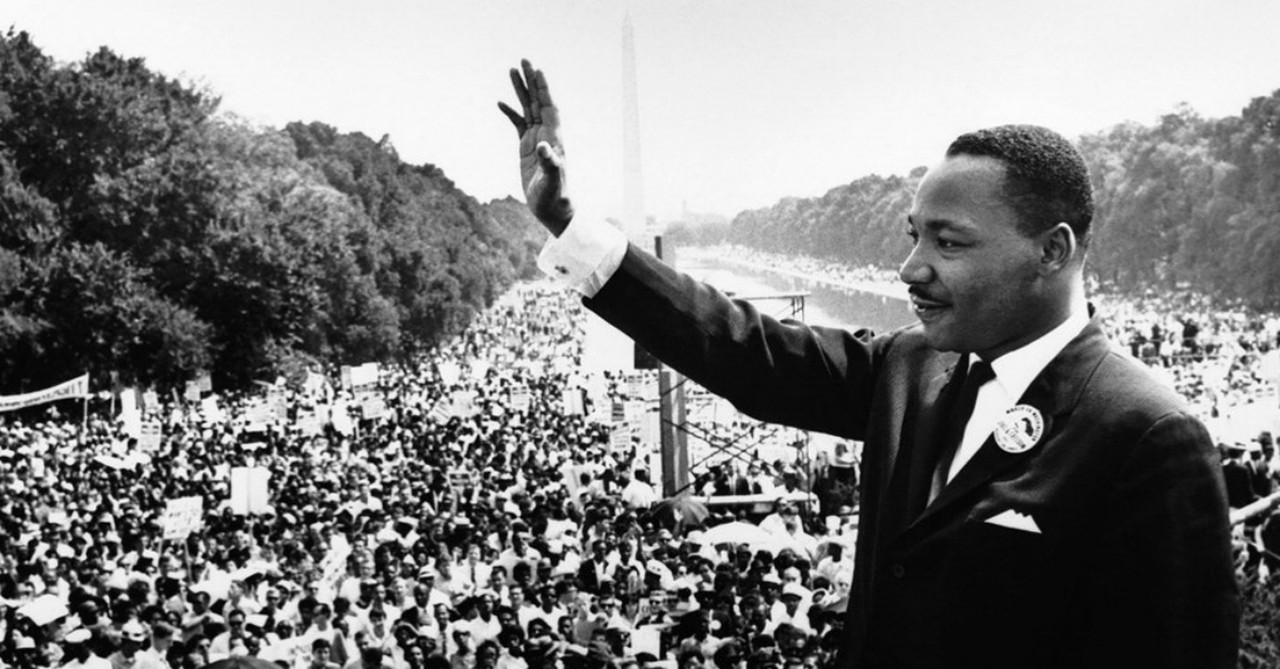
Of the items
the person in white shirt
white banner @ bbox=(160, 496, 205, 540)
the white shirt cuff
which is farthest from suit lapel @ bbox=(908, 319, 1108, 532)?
the person in white shirt

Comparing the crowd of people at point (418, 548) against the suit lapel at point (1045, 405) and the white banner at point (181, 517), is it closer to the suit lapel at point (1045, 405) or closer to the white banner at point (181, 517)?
the white banner at point (181, 517)

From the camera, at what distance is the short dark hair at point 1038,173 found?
1630 mm

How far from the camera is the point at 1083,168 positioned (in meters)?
1.67

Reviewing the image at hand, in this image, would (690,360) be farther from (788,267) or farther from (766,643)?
(788,267)

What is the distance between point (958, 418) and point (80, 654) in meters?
7.39

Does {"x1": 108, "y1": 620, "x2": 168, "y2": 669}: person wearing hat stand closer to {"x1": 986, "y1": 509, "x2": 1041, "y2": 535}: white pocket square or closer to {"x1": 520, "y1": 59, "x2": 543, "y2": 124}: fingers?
{"x1": 520, "y1": 59, "x2": 543, "y2": 124}: fingers

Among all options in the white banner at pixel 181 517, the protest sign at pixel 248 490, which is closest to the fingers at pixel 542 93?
the white banner at pixel 181 517

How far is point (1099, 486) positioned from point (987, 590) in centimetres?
18

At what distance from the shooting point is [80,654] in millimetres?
7867

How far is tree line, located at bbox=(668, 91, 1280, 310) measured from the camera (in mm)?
37594

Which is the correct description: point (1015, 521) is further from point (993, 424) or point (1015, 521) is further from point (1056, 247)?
point (1056, 247)

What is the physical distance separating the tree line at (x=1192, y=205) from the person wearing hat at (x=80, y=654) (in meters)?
34.5

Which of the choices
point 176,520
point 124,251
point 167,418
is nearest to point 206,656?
point 176,520

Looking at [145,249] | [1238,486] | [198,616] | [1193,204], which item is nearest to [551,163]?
[198,616]
